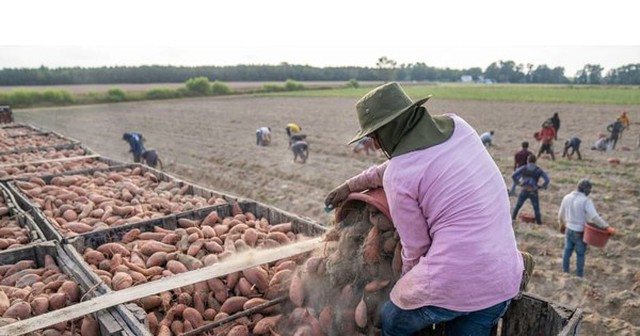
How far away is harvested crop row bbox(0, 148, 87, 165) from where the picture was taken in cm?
883

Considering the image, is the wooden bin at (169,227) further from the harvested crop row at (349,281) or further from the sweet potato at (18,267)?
the harvested crop row at (349,281)

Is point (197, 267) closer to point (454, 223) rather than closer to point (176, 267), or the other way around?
point (176, 267)

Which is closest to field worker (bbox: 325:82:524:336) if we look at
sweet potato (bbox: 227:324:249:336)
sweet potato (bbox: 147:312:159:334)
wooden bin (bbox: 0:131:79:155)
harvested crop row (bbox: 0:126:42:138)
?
sweet potato (bbox: 227:324:249:336)

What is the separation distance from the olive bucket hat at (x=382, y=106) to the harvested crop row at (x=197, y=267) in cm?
156

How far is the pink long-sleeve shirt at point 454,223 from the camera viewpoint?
7.54ft

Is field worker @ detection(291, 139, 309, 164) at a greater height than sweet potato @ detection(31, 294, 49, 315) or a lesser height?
lesser

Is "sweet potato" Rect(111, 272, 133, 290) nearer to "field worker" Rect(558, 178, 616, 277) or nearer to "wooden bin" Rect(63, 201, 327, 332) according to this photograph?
"wooden bin" Rect(63, 201, 327, 332)

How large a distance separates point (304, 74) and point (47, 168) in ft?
310

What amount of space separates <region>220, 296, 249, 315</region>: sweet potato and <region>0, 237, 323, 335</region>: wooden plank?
0.66ft

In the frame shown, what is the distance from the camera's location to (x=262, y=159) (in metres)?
15.0

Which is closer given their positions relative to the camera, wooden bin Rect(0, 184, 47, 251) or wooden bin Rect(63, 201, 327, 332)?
wooden bin Rect(63, 201, 327, 332)

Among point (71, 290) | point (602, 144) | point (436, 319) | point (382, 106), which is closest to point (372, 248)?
point (436, 319)

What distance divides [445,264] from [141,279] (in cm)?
240

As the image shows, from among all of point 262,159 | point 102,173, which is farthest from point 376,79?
point 102,173
